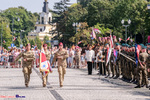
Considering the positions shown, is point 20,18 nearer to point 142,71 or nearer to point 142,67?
point 142,71

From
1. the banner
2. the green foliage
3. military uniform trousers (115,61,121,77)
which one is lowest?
military uniform trousers (115,61,121,77)

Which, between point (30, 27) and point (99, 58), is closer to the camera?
point (99, 58)

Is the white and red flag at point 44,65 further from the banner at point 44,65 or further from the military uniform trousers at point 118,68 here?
the military uniform trousers at point 118,68

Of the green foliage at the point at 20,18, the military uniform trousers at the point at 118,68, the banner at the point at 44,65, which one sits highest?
the green foliage at the point at 20,18

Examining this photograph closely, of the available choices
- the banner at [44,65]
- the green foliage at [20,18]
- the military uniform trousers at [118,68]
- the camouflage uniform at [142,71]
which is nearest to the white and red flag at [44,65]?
the banner at [44,65]

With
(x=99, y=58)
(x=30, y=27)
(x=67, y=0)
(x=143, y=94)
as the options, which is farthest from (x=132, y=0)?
(x=30, y=27)

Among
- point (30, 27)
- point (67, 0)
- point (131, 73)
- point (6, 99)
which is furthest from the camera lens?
point (30, 27)

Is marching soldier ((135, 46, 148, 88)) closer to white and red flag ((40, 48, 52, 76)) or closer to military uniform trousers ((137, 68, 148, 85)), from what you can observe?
military uniform trousers ((137, 68, 148, 85))

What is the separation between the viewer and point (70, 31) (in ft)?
329

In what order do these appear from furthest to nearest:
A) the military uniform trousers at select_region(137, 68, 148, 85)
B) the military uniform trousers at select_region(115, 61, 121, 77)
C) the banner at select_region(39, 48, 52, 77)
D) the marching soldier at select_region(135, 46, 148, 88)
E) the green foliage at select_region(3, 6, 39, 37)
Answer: the green foliage at select_region(3, 6, 39, 37) → the military uniform trousers at select_region(115, 61, 121, 77) → the banner at select_region(39, 48, 52, 77) → the military uniform trousers at select_region(137, 68, 148, 85) → the marching soldier at select_region(135, 46, 148, 88)

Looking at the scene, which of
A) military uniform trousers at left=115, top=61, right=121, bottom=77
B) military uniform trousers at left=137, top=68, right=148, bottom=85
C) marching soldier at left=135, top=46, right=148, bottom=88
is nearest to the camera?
marching soldier at left=135, top=46, right=148, bottom=88

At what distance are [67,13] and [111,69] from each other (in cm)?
8397

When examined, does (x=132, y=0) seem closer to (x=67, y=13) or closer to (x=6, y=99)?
(x=67, y=13)

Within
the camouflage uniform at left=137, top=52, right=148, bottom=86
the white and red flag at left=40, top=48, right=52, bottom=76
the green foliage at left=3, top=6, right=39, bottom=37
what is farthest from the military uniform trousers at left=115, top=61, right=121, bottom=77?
the green foliage at left=3, top=6, right=39, bottom=37
